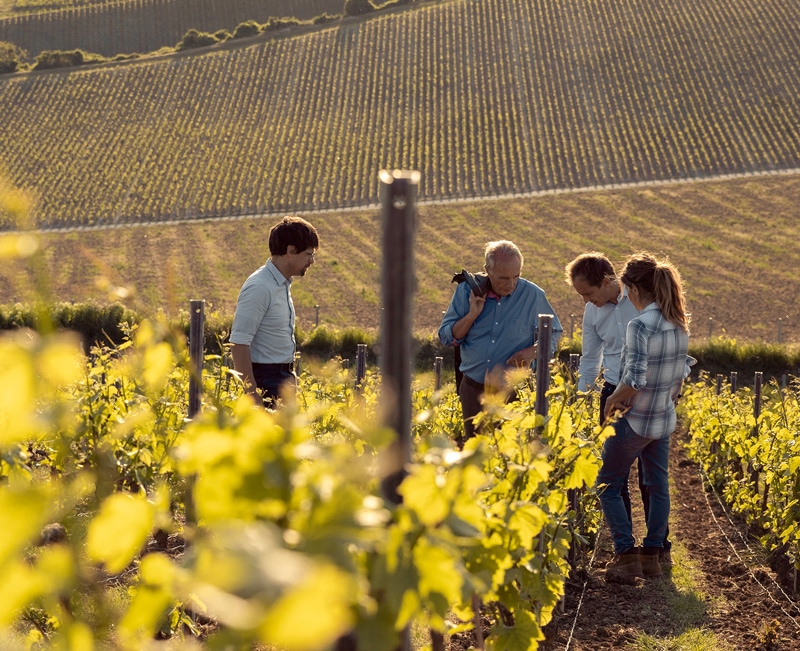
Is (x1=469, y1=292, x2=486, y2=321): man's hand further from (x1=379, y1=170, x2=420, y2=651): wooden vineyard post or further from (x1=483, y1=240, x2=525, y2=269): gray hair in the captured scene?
(x1=379, y1=170, x2=420, y2=651): wooden vineyard post

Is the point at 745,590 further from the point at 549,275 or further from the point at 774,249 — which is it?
the point at 774,249

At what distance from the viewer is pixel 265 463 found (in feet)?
3.05

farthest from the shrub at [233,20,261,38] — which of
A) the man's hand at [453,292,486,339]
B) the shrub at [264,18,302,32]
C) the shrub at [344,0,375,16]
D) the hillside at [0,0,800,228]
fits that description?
the man's hand at [453,292,486,339]

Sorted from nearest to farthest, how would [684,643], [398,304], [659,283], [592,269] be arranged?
[398,304]
[684,643]
[659,283]
[592,269]

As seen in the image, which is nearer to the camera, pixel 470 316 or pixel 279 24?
pixel 470 316

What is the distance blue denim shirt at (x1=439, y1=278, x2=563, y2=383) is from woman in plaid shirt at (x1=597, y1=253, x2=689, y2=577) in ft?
1.66

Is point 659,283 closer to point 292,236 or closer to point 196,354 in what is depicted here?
point 292,236

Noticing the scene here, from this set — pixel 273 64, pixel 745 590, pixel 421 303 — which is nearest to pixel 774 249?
pixel 421 303

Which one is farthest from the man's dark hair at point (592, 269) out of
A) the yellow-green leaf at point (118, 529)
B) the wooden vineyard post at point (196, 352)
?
the yellow-green leaf at point (118, 529)

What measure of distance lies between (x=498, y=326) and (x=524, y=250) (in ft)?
72.7

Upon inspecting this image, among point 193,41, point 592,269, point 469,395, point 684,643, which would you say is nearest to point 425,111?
point 193,41

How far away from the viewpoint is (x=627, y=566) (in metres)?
4.65

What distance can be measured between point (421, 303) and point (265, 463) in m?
21.6

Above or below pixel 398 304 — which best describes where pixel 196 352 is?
below
